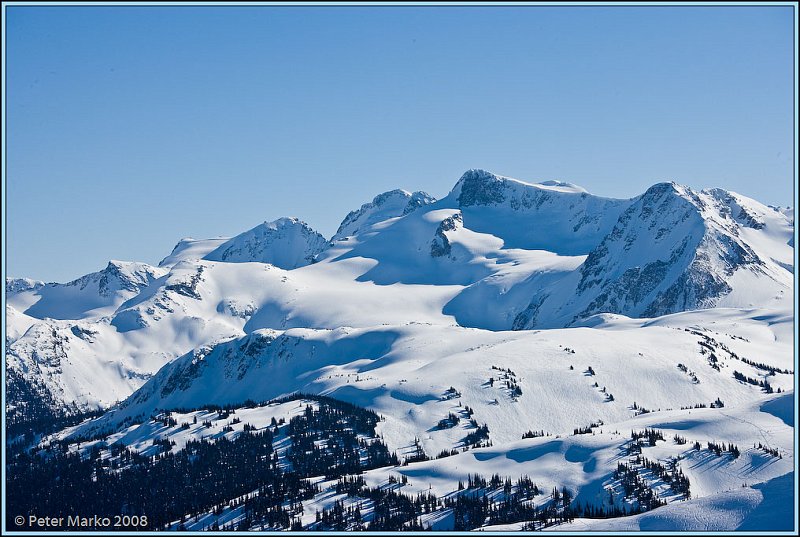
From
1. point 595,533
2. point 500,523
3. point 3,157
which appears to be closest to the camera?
point 3,157

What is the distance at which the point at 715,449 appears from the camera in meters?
198

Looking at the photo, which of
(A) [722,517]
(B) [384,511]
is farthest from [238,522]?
(A) [722,517]

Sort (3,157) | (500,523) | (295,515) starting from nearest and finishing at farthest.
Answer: (3,157) → (500,523) → (295,515)

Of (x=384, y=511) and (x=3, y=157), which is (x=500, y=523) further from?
(x=3, y=157)

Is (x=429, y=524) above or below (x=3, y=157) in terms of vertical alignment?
below

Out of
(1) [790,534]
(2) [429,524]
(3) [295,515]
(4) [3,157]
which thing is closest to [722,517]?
(1) [790,534]

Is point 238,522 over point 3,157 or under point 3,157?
under

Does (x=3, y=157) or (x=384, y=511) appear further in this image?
(x=384, y=511)

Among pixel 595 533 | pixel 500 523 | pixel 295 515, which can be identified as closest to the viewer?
pixel 595 533

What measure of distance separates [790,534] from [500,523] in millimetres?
61632

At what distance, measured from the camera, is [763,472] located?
600 feet

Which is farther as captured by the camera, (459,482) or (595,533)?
(459,482)

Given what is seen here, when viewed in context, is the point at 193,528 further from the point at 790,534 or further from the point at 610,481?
the point at 790,534

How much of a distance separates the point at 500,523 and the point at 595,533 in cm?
3769
